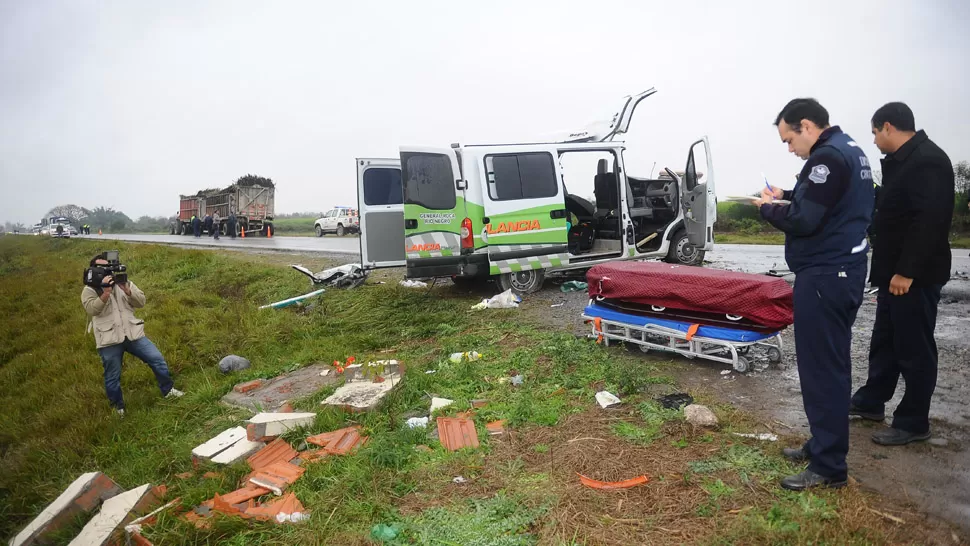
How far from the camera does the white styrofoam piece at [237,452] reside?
12.5 ft

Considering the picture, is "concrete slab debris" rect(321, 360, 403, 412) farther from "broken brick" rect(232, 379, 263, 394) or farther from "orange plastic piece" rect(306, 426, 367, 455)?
"broken brick" rect(232, 379, 263, 394)

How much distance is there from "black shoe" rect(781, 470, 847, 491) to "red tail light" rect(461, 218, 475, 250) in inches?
207

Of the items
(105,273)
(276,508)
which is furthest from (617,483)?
(105,273)

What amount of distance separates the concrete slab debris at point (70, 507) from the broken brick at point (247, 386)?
1899mm

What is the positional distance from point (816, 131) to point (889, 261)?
1.00 m

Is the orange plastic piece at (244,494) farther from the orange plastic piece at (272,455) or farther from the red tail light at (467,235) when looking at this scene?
the red tail light at (467,235)

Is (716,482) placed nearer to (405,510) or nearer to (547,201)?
(405,510)

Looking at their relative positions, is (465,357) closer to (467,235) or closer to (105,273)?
(467,235)

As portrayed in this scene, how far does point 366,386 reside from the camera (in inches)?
184

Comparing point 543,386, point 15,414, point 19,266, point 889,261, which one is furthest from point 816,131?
point 19,266

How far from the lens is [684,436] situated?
10.6 ft

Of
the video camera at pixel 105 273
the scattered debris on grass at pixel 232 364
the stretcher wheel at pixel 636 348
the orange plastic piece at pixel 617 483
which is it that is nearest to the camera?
the orange plastic piece at pixel 617 483

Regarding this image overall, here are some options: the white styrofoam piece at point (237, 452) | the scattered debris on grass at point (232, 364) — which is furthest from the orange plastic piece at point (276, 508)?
the scattered debris on grass at point (232, 364)

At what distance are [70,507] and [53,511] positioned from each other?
134 mm
